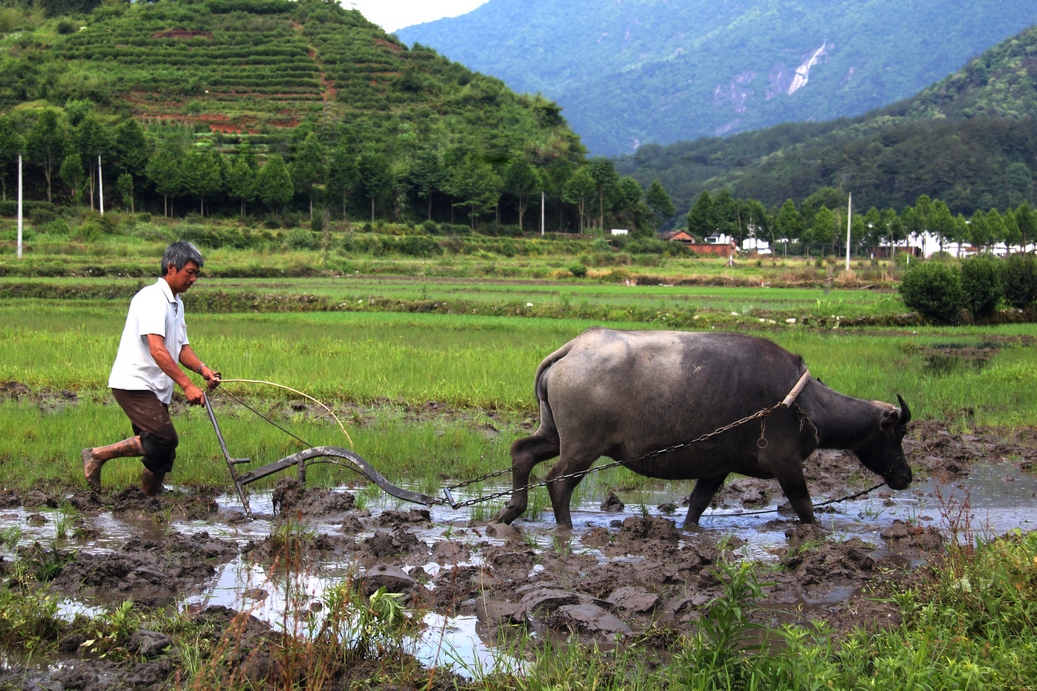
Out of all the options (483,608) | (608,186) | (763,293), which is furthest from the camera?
(608,186)

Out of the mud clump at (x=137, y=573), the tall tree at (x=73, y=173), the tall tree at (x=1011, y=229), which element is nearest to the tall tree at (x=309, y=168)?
the tall tree at (x=73, y=173)

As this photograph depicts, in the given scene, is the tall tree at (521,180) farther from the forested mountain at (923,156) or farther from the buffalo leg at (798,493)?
the buffalo leg at (798,493)

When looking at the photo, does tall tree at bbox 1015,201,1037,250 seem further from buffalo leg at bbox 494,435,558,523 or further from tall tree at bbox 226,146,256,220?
buffalo leg at bbox 494,435,558,523

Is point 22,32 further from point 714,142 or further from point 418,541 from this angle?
point 714,142

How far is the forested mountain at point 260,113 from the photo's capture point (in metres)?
48.7

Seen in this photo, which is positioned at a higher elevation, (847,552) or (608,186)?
(608,186)

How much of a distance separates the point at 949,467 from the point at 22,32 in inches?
3359

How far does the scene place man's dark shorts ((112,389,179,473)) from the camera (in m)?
5.68

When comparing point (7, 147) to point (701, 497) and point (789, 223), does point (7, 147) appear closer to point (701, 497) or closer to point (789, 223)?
point (701, 497)

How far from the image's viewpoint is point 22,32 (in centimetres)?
7750

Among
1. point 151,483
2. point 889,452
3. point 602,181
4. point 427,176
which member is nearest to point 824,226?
point 602,181

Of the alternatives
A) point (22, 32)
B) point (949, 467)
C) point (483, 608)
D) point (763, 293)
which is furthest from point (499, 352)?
point (22, 32)

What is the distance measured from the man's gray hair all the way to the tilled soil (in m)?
1.44

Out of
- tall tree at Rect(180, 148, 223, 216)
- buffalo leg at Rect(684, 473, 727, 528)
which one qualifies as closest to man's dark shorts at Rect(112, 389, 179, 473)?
buffalo leg at Rect(684, 473, 727, 528)
